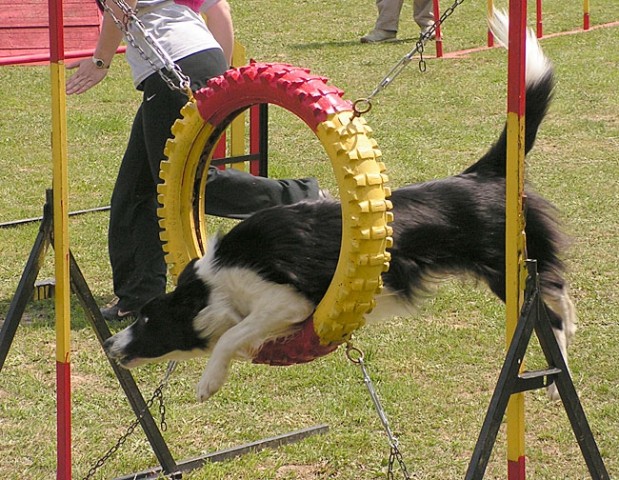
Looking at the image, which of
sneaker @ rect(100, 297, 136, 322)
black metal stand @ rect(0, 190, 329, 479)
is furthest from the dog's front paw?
sneaker @ rect(100, 297, 136, 322)

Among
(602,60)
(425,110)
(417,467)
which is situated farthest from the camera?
(602,60)

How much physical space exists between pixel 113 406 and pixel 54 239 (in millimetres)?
1311

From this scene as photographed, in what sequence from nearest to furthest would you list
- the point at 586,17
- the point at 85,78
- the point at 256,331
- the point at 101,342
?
1. the point at 256,331
2. the point at 101,342
3. the point at 85,78
4. the point at 586,17

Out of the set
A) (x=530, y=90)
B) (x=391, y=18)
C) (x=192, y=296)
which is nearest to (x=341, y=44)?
(x=391, y=18)

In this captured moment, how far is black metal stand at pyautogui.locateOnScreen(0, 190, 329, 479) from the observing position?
3.30 meters

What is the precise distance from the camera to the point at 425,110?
9.63 m

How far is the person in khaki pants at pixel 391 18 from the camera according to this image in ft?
41.1

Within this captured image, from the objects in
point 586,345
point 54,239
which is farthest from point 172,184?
point 586,345

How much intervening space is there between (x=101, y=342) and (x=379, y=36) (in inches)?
382

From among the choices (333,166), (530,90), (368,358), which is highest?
(530,90)

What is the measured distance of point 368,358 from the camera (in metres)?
4.69

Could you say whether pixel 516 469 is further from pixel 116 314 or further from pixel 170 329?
pixel 116 314

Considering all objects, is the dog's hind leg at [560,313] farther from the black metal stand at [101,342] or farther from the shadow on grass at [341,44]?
the shadow on grass at [341,44]

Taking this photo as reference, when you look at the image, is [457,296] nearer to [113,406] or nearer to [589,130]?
[113,406]
